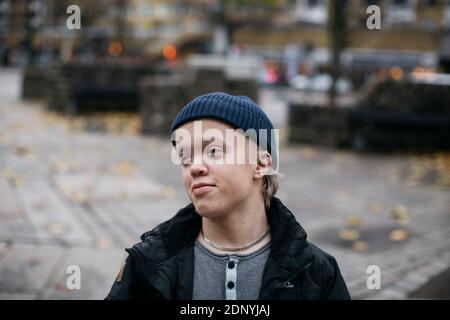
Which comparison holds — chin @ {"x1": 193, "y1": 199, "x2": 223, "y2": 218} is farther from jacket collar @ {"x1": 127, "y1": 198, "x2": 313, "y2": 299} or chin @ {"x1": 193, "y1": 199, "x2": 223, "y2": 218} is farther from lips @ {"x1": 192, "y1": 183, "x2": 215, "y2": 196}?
jacket collar @ {"x1": 127, "y1": 198, "x2": 313, "y2": 299}

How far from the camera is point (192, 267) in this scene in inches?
76.0

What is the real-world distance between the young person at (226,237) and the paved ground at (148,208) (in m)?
2.34

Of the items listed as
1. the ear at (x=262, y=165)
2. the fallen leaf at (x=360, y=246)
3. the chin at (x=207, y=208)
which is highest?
the ear at (x=262, y=165)

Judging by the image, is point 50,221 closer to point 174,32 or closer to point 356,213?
point 356,213

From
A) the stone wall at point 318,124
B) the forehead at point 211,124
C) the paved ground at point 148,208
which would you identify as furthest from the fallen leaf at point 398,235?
the stone wall at point 318,124

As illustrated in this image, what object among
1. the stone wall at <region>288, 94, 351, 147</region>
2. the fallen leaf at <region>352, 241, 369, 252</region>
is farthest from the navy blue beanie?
the stone wall at <region>288, 94, 351, 147</region>

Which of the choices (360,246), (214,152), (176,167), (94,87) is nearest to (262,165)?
(214,152)

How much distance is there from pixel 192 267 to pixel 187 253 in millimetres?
61

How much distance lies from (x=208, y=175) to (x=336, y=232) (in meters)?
4.32

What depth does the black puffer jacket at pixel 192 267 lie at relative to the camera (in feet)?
6.13

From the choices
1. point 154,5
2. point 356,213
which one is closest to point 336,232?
point 356,213

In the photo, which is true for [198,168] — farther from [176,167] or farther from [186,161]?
[176,167]

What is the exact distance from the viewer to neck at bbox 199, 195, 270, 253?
1.93 metres

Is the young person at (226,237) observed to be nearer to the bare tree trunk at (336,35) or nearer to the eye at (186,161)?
the eye at (186,161)
